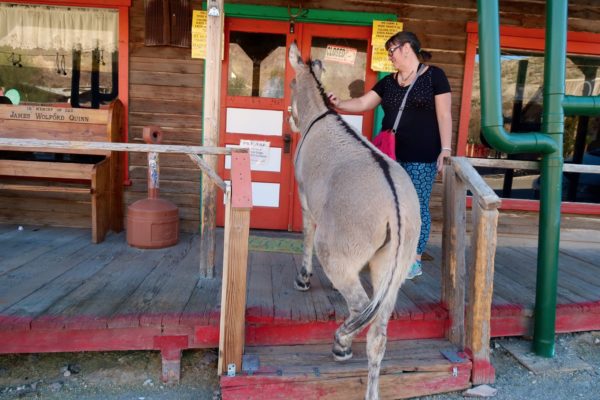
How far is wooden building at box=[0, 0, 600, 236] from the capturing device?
4.88 metres

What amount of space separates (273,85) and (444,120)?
250 centimetres

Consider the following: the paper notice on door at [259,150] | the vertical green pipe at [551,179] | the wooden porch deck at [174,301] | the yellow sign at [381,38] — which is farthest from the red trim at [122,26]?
the vertical green pipe at [551,179]

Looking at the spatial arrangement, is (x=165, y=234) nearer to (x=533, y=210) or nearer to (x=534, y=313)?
(x=534, y=313)

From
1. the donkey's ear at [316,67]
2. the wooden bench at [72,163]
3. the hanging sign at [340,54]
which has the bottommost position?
the wooden bench at [72,163]

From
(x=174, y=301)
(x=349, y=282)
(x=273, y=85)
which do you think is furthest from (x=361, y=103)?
(x=174, y=301)

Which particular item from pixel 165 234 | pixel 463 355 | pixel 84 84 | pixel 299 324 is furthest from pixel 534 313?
pixel 84 84

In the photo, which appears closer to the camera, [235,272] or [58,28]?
[235,272]

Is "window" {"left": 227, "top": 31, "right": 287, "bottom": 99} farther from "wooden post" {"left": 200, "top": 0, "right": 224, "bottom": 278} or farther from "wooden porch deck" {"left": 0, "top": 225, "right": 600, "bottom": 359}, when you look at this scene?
"wooden porch deck" {"left": 0, "top": 225, "right": 600, "bottom": 359}

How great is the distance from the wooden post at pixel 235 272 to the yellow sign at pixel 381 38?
292 centimetres

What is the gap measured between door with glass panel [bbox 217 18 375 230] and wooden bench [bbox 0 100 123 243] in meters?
1.21

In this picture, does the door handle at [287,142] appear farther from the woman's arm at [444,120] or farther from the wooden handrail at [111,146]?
the woman's arm at [444,120]

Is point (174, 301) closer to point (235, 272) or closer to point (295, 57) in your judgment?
point (235, 272)

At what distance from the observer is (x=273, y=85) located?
202 inches

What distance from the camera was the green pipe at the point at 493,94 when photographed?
2.95 metres
